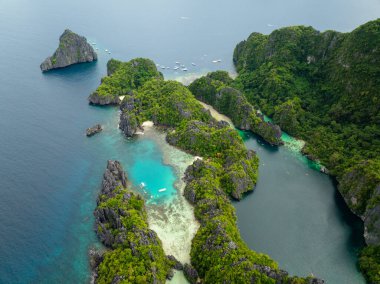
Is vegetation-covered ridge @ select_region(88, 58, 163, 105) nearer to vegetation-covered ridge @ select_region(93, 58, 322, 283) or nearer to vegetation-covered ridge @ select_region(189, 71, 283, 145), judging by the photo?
vegetation-covered ridge @ select_region(93, 58, 322, 283)

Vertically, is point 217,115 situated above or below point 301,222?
above

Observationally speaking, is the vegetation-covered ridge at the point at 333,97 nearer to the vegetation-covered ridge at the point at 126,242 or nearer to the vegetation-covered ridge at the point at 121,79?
the vegetation-covered ridge at the point at 121,79

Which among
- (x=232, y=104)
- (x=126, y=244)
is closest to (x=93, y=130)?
(x=232, y=104)

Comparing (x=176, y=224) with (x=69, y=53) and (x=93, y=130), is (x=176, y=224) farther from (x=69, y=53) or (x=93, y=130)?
(x=69, y=53)

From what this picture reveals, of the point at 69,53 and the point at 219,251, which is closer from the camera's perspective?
the point at 219,251

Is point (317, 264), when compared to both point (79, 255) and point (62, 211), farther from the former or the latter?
point (62, 211)
